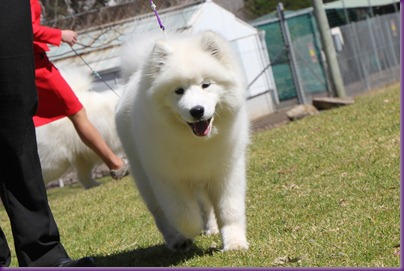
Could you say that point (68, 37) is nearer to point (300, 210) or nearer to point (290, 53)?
point (300, 210)

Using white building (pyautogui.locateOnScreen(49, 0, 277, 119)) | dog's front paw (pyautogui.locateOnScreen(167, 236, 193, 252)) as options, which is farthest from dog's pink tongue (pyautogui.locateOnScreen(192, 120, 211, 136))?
white building (pyautogui.locateOnScreen(49, 0, 277, 119))

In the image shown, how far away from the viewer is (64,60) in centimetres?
1384

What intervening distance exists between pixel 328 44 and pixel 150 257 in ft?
25.4

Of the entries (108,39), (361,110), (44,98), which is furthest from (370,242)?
(108,39)

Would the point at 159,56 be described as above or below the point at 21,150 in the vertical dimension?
above

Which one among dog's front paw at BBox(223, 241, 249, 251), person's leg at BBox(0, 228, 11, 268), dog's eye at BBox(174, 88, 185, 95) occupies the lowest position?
dog's front paw at BBox(223, 241, 249, 251)

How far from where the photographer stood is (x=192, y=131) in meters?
3.85

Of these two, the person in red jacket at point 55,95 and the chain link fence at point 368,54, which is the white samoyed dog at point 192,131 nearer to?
the person in red jacket at point 55,95

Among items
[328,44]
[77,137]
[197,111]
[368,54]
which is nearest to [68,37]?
[77,137]

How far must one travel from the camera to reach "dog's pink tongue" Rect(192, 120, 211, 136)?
3812mm

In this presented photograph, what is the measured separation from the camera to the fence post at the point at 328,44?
11.3 m

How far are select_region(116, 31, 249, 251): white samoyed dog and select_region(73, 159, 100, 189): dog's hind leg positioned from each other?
16.6ft

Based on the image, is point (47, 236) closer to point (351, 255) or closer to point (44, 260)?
point (44, 260)

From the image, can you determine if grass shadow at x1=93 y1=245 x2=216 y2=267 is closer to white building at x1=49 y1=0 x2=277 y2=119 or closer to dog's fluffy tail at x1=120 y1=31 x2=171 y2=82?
dog's fluffy tail at x1=120 y1=31 x2=171 y2=82
